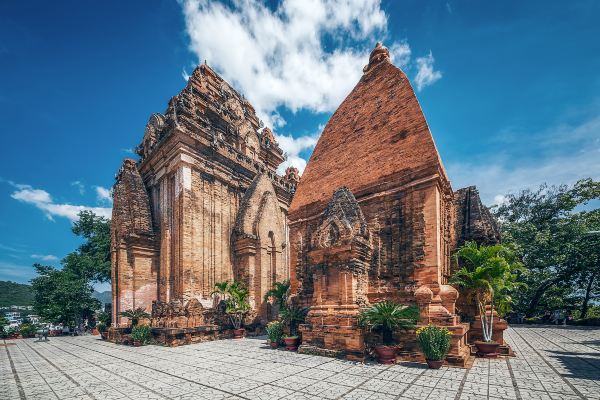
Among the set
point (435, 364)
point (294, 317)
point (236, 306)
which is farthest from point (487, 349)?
point (236, 306)

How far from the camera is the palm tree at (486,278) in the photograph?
8.05 m

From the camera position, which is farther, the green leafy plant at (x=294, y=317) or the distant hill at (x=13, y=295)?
the distant hill at (x=13, y=295)

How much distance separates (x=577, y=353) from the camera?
9.18 m

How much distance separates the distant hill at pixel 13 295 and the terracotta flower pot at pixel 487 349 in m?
71.9

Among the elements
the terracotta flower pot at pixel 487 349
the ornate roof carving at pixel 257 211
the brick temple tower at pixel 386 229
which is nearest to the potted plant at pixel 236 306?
the ornate roof carving at pixel 257 211

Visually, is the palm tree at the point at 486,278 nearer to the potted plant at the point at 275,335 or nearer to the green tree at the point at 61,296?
the potted plant at the point at 275,335

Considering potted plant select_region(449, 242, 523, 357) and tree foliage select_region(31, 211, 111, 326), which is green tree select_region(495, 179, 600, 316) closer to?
potted plant select_region(449, 242, 523, 357)

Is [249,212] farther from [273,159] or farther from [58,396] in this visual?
[58,396]

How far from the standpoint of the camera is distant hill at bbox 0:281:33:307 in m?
57.0

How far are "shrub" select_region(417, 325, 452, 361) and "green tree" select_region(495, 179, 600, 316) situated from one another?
16224mm

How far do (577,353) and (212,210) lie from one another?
1531cm

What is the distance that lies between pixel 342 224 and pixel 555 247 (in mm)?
19157

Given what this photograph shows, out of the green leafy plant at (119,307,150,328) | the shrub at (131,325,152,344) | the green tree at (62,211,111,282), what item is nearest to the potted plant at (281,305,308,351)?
the shrub at (131,325,152,344)

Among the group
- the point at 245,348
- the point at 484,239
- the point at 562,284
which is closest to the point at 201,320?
the point at 245,348
